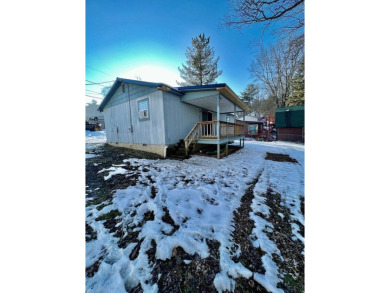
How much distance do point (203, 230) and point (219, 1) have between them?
5.35m

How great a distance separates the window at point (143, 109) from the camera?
6.56 m

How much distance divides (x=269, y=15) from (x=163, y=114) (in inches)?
195

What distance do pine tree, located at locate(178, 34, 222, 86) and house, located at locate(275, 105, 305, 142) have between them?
9.30m

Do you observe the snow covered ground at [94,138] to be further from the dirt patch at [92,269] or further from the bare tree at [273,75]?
the bare tree at [273,75]

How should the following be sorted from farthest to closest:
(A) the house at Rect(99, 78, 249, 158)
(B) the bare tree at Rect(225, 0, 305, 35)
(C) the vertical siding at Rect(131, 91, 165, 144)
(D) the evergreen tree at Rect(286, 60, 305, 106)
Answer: (D) the evergreen tree at Rect(286, 60, 305, 106) < (C) the vertical siding at Rect(131, 91, 165, 144) < (A) the house at Rect(99, 78, 249, 158) < (B) the bare tree at Rect(225, 0, 305, 35)

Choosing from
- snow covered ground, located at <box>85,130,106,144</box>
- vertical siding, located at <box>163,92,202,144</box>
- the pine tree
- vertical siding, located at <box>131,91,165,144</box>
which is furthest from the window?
the pine tree

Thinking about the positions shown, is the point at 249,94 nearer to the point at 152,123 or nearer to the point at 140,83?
the point at 140,83

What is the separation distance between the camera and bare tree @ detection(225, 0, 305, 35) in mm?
3611

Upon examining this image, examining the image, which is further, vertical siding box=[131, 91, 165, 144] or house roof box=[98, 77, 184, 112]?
vertical siding box=[131, 91, 165, 144]

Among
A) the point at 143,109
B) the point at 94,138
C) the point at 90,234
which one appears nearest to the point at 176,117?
the point at 143,109

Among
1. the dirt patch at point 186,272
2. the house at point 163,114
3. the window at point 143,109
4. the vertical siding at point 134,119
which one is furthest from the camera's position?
the window at point 143,109

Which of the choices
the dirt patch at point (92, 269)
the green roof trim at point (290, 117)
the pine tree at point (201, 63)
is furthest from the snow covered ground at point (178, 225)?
the pine tree at point (201, 63)

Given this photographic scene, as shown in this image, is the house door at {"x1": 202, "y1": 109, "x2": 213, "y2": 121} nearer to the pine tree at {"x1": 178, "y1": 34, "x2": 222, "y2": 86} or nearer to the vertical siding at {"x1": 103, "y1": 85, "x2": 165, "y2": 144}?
the vertical siding at {"x1": 103, "y1": 85, "x2": 165, "y2": 144}
